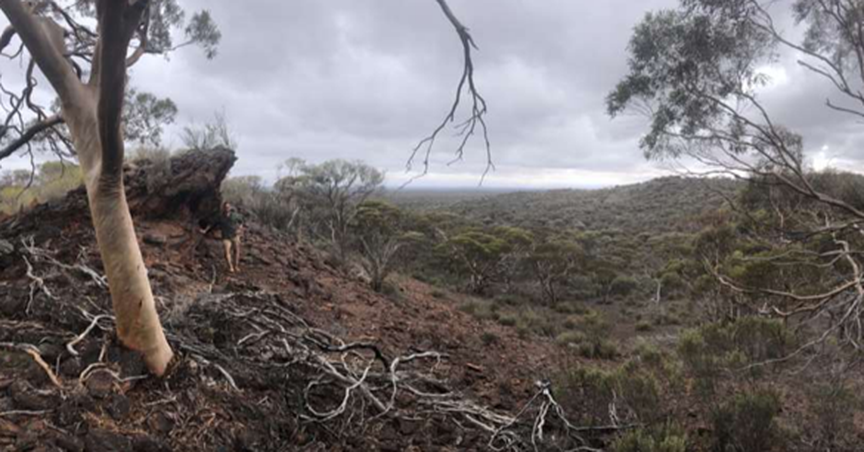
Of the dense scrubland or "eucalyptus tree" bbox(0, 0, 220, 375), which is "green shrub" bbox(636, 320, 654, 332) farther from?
"eucalyptus tree" bbox(0, 0, 220, 375)

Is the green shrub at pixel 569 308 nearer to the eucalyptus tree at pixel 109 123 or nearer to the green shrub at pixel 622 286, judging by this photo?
the green shrub at pixel 622 286

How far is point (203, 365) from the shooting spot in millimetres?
4035

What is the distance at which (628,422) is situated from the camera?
498cm

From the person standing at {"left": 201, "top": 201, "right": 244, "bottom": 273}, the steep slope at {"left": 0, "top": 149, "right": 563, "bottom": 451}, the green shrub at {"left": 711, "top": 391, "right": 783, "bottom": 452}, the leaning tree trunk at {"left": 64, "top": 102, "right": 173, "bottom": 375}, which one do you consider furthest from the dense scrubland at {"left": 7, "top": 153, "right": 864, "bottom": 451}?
the leaning tree trunk at {"left": 64, "top": 102, "right": 173, "bottom": 375}

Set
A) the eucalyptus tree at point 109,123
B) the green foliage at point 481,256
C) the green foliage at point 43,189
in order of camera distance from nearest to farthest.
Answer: the eucalyptus tree at point 109,123 → the green foliage at point 43,189 → the green foliage at point 481,256

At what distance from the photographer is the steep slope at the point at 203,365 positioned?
3.32m

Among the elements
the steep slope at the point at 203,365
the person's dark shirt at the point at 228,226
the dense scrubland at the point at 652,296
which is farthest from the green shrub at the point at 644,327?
the person's dark shirt at the point at 228,226

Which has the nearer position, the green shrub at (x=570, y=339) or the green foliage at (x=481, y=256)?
the green shrub at (x=570, y=339)

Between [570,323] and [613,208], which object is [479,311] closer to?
[570,323]

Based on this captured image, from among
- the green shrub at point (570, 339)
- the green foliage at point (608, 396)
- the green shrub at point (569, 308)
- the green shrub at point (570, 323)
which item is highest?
the green foliage at point (608, 396)

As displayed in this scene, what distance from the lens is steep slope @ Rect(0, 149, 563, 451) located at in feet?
10.9

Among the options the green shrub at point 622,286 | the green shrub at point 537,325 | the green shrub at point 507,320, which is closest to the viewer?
the green shrub at point 537,325

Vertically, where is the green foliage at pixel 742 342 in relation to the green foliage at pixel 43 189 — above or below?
below

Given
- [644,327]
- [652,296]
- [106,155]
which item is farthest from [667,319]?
[106,155]
